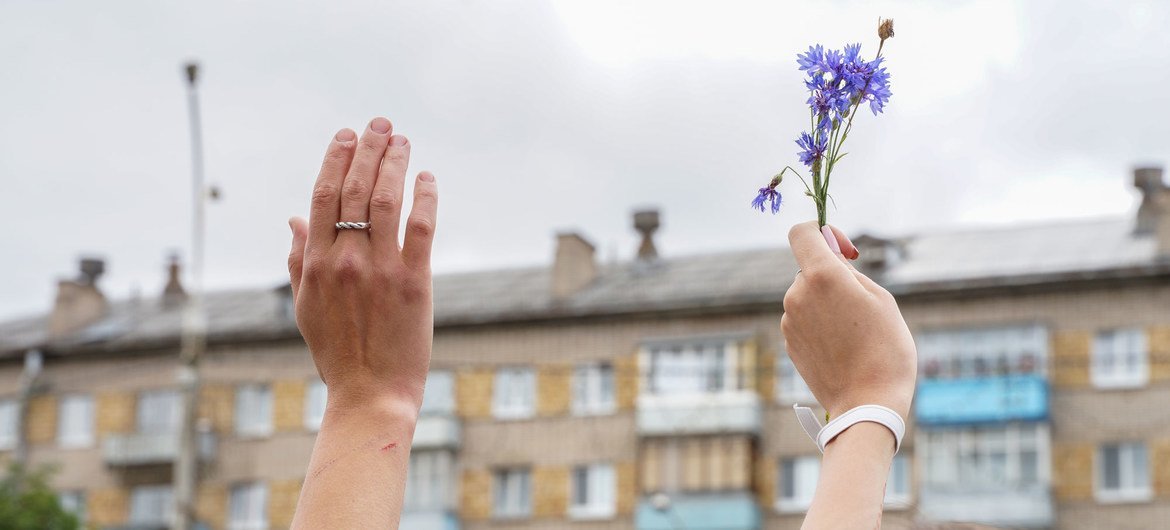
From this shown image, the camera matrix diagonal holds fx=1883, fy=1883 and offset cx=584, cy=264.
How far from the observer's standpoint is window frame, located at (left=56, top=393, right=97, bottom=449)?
222ft

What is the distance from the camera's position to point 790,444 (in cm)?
5816

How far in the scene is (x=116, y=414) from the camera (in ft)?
221

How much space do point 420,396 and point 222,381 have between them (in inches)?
2561

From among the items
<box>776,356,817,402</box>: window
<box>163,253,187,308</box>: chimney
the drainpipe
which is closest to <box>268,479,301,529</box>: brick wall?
the drainpipe

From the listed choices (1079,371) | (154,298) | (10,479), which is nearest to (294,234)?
(10,479)

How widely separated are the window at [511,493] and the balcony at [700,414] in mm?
4395

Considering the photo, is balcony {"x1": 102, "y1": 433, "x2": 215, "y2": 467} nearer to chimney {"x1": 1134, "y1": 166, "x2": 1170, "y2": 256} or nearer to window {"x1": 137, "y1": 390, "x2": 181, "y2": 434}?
window {"x1": 137, "y1": 390, "x2": 181, "y2": 434}

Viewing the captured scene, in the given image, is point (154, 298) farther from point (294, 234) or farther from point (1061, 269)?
point (294, 234)

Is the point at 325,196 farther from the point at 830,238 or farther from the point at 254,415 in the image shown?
the point at 254,415

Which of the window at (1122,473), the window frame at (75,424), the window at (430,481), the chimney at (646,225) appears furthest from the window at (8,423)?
the window at (1122,473)

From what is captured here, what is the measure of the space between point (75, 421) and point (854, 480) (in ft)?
225

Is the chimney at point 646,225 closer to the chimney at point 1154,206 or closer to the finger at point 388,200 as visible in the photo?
the chimney at point 1154,206

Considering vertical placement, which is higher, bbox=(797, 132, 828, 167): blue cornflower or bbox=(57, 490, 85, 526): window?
Result: bbox=(57, 490, 85, 526): window

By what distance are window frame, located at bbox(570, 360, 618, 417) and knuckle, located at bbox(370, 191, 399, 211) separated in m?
58.1
